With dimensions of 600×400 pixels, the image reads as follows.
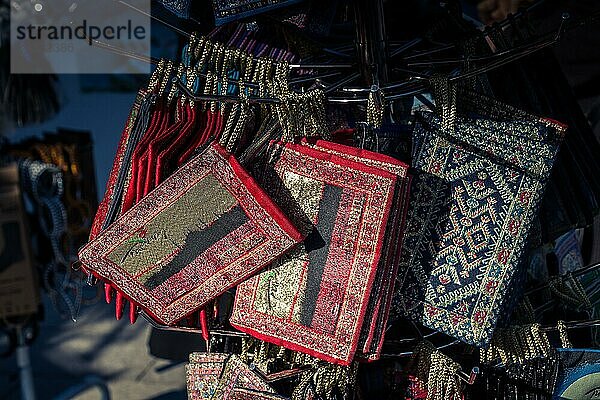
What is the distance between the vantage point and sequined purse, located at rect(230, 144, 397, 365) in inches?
41.0

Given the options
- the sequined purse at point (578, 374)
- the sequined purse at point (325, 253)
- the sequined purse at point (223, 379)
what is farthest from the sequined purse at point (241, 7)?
the sequined purse at point (578, 374)

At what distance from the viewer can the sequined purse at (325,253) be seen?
1041mm

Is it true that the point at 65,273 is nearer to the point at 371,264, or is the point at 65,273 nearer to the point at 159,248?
the point at 159,248

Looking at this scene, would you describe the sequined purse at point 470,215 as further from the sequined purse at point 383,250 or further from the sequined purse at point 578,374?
the sequined purse at point 578,374

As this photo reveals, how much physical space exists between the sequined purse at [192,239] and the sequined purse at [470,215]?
25cm

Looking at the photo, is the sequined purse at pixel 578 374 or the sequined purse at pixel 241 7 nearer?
the sequined purse at pixel 241 7

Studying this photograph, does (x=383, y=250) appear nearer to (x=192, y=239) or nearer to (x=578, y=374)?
(x=192, y=239)

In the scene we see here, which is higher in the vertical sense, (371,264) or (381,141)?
(381,141)

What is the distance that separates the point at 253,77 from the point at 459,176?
393mm

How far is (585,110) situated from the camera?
1.39 metres

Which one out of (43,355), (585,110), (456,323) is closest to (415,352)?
(456,323)

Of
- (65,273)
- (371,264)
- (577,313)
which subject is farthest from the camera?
(65,273)

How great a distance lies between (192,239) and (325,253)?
0.71ft

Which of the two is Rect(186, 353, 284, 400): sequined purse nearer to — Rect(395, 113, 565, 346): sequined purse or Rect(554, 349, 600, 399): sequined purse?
Rect(395, 113, 565, 346): sequined purse
